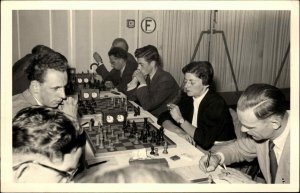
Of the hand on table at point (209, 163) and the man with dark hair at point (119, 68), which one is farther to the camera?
the man with dark hair at point (119, 68)

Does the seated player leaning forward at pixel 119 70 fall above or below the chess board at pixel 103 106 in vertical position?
above

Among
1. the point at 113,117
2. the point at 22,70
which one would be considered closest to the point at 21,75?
the point at 22,70

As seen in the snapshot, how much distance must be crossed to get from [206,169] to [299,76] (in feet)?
1.99

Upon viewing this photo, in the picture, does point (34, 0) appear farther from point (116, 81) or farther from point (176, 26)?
point (176, 26)

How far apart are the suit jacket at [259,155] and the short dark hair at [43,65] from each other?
0.99 metres

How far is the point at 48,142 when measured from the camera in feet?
3.52

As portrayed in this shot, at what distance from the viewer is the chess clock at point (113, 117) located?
198 centimetres

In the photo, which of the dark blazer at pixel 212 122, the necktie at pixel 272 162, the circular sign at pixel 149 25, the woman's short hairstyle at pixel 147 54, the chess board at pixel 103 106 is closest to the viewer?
the necktie at pixel 272 162

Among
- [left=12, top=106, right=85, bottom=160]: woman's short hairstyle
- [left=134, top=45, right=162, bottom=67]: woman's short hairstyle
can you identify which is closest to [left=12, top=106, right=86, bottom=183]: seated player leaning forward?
[left=12, top=106, right=85, bottom=160]: woman's short hairstyle

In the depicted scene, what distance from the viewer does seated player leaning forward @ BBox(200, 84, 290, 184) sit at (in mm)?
1432

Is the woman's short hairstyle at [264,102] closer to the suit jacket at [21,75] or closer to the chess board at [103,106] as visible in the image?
the chess board at [103,106]

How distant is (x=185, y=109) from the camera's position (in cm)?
215

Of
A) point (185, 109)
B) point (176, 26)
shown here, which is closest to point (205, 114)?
point (185, 109)

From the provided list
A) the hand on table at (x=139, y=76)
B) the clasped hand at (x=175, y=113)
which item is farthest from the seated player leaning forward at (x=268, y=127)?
the hand on table at (x=139, y=76)
